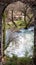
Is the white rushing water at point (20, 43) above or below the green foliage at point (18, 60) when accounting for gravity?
above

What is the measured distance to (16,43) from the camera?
4328 millimetres

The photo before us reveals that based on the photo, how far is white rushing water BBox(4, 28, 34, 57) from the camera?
169 inches

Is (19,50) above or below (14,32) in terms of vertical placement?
below

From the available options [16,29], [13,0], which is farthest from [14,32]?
[13,0]

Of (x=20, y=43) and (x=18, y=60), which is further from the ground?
(x=20, y=43)

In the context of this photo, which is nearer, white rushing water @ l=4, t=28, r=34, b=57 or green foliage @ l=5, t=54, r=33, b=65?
green foliage @ l=5, t=54, r=33, b=65

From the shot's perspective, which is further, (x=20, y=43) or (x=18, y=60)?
(x=20, y=43)

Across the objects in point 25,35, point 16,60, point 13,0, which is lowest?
point 16,60

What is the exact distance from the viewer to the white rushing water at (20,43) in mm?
4289

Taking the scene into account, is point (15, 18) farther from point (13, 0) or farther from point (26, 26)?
point (13, 0)

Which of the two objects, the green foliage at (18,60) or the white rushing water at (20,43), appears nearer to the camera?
the green foliage at (18,60)

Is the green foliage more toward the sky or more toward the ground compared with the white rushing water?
more toward the ground

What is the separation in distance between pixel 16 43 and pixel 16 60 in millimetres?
535

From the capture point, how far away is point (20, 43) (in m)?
4.45
